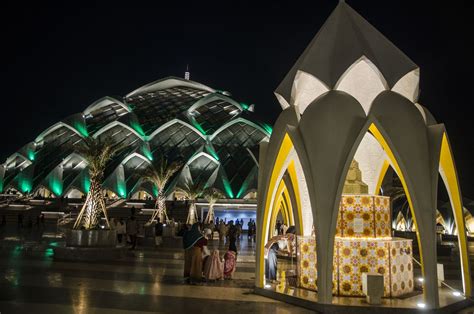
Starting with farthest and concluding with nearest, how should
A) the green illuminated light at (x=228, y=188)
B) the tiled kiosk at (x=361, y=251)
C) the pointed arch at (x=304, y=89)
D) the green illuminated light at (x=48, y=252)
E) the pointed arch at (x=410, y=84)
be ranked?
the green illuminated light at (x=228, y=188)
the green illuminated light at (x=48, y=252)
the pointed arch at (x=304, y=89)
the pointed arch at (x=410, y=84)
the tiled kiosk at (x=361, y=251)

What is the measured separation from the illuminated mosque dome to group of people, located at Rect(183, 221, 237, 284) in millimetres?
26426

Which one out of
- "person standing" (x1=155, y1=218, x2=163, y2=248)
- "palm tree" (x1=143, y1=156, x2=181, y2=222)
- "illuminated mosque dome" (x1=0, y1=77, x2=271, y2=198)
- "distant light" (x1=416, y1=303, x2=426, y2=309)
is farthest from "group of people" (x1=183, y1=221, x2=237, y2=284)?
"illuminated mosque dome" (x1=0, y1=77, x2=271, y2=198)

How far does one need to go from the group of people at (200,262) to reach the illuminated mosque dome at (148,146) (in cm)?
2643

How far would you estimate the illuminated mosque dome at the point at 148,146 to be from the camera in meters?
38.8

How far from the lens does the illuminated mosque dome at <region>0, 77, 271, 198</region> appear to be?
38844 millimetres

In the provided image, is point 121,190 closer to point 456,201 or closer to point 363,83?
point 363,83

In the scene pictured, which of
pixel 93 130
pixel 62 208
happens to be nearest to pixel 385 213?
pixel 62 208

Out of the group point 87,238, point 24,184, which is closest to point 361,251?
point 87,238

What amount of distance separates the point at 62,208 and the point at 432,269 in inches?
1180

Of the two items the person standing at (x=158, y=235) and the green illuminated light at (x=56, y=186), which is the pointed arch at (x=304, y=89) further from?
the green illuminated light at (x=56, y=186)

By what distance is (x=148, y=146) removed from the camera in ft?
136

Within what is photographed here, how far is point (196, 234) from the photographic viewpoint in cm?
926

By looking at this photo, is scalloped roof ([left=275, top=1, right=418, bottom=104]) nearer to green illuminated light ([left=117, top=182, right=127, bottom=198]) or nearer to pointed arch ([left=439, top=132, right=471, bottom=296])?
pointed arch ([left=439, top=132, right=471, bottom=296])

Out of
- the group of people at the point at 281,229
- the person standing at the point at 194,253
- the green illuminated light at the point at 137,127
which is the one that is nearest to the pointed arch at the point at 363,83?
the person standing at the point at 194,253
